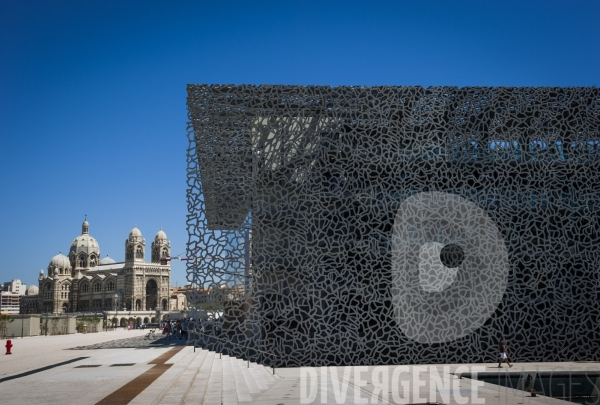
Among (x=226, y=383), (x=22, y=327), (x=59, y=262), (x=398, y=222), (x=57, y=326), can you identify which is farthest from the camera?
(x=59, y=262)

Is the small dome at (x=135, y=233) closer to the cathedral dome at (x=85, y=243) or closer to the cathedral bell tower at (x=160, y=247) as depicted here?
the cathedral bell tower at (x=160, y=247)

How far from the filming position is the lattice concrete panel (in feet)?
54.9

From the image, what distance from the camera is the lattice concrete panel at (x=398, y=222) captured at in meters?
16.7

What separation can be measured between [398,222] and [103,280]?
95564 millimetres

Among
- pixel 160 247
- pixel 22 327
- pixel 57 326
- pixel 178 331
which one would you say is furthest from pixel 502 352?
pixel 160 247

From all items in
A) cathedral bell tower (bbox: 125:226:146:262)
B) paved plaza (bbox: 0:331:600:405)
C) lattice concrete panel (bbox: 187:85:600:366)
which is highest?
cathedral bell tower (bbox: 125:226:146:262)

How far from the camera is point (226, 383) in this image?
1187 cm

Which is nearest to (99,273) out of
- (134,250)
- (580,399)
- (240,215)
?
(134,250)

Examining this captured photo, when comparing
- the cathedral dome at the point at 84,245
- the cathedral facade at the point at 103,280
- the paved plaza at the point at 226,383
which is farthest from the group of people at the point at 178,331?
the cathedral dome at the point at 84,245

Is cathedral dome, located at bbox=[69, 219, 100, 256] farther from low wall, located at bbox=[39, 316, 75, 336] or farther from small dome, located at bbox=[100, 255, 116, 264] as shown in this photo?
low wall, located at bbox=[39, 316, 75, 336]

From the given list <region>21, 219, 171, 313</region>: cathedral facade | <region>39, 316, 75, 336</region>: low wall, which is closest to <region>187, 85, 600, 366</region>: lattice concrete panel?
<region>39, 316, 75, 336</region>: low wall

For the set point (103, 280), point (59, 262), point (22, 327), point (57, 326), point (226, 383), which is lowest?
point (57, 326)

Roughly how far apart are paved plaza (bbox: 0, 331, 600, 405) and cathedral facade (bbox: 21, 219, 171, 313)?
87504 mm

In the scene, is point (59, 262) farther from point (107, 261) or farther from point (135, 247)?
point (135, 247)
